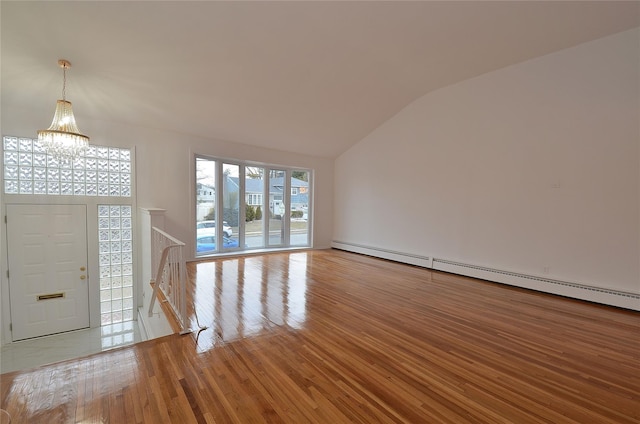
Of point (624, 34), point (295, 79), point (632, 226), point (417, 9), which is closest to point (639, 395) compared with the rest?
point (632, 226)

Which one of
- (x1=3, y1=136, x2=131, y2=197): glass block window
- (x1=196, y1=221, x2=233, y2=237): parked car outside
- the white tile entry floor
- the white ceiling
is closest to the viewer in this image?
the white ceiling

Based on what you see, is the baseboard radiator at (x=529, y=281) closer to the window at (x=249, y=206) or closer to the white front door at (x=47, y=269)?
the window at (x=249, y=206)

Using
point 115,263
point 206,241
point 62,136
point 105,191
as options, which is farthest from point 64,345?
point 62,136

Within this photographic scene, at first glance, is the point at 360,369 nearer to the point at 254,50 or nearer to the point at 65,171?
the point at 254,50

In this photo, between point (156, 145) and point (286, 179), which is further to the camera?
point (286, 179)

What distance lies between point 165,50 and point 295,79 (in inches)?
68.0

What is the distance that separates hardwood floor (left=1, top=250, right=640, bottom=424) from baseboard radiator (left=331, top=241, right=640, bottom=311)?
184 mm

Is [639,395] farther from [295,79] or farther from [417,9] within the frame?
[295,79]

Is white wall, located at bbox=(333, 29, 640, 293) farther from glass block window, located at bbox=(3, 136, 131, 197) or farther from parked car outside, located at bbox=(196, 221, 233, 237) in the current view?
glass block window, located at bbox=(3, 136, 131, 197)

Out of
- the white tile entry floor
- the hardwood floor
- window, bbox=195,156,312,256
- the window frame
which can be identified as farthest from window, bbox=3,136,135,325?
the hardwood floor

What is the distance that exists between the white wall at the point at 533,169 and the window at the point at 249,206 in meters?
2.60

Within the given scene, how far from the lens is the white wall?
3.45 meters

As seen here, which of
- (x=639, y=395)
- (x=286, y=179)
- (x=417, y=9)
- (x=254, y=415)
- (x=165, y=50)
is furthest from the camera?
(x=286, y=179)

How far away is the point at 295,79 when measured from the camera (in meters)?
4.20
